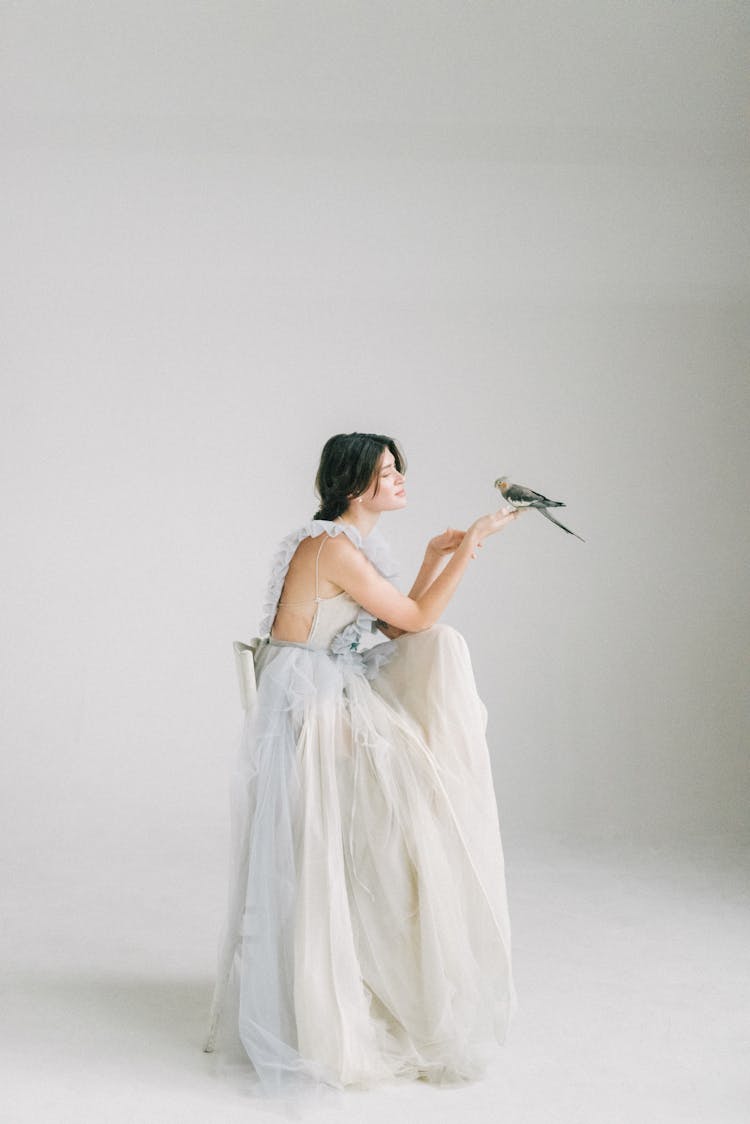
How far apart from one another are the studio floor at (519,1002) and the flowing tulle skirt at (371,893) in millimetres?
90

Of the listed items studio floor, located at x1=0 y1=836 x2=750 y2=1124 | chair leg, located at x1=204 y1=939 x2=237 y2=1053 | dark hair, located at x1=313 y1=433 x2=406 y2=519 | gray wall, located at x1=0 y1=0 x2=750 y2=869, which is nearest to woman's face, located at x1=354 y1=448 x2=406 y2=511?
dark hair, located at x1=313 y1=433 x2=406 y2=519

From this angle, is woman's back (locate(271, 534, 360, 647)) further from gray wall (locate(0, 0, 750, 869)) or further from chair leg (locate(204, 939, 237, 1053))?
gray wall (locate(0, 0, 750, 869))

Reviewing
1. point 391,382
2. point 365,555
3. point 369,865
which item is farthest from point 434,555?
point 391,382

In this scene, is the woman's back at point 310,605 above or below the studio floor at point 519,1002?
above

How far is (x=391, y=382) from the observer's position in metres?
4.96

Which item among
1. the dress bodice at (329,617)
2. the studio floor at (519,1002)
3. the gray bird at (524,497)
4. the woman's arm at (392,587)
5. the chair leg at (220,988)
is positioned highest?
the gray bird at (524,497)

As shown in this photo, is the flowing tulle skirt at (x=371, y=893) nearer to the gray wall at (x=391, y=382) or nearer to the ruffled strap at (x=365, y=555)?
the ruffled strap at (x=365, y=555)

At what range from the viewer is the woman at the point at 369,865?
2.38m

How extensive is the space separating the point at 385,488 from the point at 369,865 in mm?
779

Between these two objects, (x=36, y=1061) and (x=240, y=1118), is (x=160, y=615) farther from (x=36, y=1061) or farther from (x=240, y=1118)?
(x=240, y=1118)

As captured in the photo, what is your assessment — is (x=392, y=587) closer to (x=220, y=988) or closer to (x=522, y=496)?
(x=522, y=496)

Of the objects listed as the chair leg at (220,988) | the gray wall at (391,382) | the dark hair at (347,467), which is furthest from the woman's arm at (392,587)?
the gray wall at (391,382)

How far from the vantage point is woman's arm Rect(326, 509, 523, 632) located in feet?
8.55
